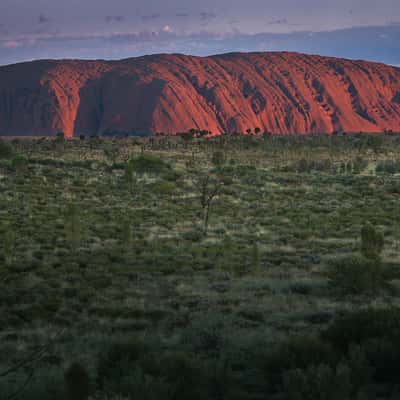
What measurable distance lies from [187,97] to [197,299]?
151 metres

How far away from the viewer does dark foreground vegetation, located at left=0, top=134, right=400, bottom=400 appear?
631cm

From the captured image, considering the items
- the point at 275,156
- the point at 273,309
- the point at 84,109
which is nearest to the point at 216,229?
the point at 273,309

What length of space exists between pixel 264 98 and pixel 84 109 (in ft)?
180

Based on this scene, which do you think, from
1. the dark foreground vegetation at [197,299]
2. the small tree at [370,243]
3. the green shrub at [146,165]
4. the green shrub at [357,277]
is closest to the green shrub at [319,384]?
the dark foreground vegetation at [197,299]

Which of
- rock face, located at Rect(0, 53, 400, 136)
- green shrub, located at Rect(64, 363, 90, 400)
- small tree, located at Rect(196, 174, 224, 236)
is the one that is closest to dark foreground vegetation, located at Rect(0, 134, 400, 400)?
green shrub, located at Rect(64, 363, 90, 400)

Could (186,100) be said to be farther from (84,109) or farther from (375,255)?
(375,255)

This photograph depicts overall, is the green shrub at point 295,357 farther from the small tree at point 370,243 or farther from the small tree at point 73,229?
the small tree at point 73,229

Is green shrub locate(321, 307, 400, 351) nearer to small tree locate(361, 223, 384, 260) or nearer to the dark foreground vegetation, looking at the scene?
the dark foreground vegetation

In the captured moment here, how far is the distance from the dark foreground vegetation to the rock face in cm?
12551

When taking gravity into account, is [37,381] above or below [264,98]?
below

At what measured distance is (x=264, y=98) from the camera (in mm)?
175750

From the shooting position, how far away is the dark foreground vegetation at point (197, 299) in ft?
20.7

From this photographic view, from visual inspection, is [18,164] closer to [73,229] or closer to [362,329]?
[73,229]

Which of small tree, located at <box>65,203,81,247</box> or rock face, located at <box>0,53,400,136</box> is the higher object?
rock face, located at <box>0,53,400,136</box>
